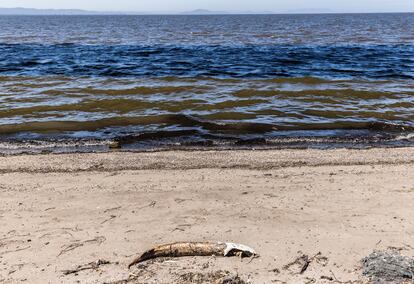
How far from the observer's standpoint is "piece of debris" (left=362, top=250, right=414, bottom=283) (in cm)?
386

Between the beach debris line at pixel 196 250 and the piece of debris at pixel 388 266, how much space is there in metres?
1.03

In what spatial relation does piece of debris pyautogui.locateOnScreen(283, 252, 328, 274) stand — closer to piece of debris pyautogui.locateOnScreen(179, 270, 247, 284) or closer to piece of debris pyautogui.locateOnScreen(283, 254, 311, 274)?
piece of debris pyautogui.locateOnScreen(283, 254, 311, 274)

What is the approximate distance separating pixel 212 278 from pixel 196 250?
46 centimetres

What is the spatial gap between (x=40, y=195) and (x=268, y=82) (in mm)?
11230

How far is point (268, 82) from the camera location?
1598cm

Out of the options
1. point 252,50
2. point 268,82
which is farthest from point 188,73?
point 252,50

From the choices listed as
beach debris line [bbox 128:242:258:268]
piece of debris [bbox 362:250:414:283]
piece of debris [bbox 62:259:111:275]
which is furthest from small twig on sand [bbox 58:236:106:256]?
piece of debris [bbox 362:250:414:283]

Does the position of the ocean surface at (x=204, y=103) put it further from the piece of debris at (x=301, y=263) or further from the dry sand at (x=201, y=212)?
the piece of debris at (x=301, y=263)

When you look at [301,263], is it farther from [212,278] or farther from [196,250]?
[196,250]

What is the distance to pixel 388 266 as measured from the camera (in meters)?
4.02

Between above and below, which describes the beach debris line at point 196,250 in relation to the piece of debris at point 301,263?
above

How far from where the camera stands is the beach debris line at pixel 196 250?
4309 mm

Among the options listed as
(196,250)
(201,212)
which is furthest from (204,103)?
(196,250)

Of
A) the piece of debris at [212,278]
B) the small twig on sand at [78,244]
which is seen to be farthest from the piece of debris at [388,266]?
the small twig on sand at [78,244]
